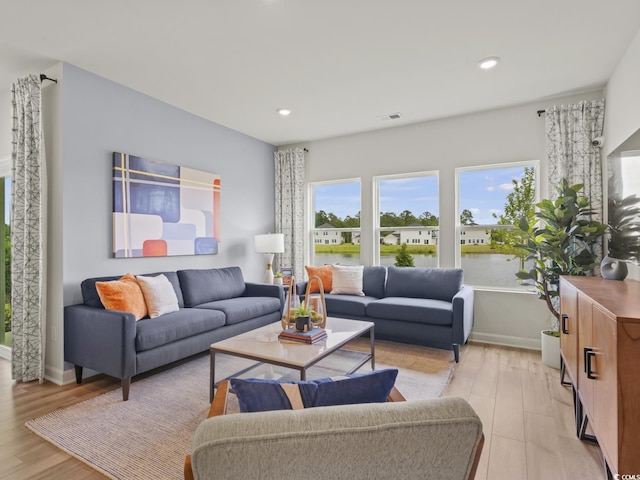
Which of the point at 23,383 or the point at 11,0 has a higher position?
the point at 11,0

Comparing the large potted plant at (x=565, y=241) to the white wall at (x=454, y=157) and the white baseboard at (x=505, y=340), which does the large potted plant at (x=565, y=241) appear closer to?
the white baseboard at (x=505, y=340)

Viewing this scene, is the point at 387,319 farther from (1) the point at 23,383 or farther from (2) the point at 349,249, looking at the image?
(1) the point at 23,383

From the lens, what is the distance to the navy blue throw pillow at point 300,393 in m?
0.97

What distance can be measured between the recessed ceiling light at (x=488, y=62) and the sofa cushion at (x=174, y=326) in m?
3.24

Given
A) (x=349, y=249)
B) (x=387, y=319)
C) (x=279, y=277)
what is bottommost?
(x=387, y=319)

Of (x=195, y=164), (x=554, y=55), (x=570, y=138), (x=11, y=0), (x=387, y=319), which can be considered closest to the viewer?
(x=11, y=0)

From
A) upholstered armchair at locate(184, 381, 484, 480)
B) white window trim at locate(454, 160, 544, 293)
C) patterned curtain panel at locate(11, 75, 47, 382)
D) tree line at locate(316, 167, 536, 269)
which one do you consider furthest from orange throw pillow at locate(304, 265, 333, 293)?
upholstered armchair at locate(184, 381, 484, 480)

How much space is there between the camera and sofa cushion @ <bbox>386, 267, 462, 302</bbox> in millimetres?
4090

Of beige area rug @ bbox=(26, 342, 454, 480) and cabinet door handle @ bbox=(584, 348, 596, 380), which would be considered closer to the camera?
cabinet door handle @ bbox=(584, 348, 596, 380)

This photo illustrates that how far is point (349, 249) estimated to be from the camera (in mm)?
5262

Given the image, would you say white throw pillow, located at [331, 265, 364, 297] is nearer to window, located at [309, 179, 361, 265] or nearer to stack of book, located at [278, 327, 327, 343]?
window, located at [309, 179, 361, 265]

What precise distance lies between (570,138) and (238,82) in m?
3.37

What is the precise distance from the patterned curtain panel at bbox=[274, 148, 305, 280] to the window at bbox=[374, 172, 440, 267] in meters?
1.16

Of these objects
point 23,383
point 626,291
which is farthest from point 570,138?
point 23,383
